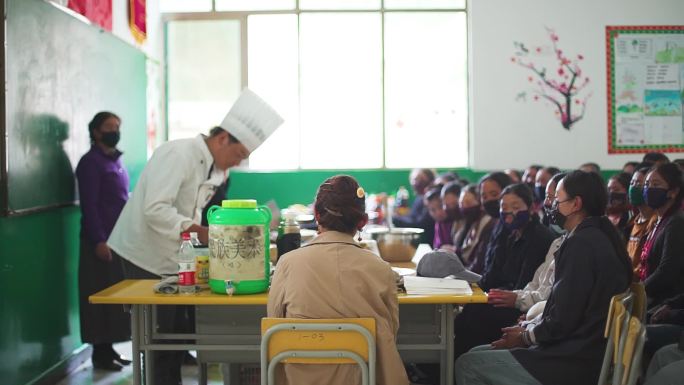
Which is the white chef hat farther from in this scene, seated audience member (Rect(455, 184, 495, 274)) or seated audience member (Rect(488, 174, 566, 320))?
seated audience member (Rect(455, 184, 495, 274))

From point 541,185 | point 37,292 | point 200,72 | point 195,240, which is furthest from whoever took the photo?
point 200,72

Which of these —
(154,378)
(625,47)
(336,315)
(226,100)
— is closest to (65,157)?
(154,378)

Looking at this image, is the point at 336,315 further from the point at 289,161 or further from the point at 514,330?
the point at 289,161

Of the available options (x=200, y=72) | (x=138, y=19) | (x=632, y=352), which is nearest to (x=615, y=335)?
(x=632, y=352)

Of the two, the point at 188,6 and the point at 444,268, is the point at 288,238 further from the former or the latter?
the point at 188,6

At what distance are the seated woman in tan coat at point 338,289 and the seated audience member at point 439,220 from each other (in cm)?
304

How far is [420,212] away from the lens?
6.66 metres

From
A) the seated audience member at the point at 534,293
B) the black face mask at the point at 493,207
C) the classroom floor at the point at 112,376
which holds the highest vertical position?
the black face mask at the point at 493,207

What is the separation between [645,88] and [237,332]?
20.6 ft

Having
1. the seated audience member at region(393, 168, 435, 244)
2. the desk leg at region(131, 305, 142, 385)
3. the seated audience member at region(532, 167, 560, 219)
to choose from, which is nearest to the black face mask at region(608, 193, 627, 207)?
the seated audience member at region(532, 167, 560, 219)

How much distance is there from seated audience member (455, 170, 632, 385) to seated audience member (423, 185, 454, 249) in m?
2.64

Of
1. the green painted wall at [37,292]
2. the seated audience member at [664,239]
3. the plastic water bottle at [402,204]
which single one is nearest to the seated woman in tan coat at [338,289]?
the seated audience member at [664,239]

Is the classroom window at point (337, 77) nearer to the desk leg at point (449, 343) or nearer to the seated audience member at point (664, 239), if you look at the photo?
the seated audience member at point (664, 239)

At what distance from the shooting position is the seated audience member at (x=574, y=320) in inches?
96.7
